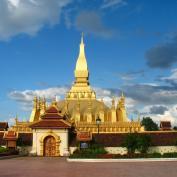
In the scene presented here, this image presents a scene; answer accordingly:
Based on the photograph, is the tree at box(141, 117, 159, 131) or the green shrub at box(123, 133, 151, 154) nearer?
the green shrub at box(123, 133, 151, 154)

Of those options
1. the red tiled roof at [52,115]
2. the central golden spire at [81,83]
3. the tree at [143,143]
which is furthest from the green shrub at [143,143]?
the central golden spire at [81,83]

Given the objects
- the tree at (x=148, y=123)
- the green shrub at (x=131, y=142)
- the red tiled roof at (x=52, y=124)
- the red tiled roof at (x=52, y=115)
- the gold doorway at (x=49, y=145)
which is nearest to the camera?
the green shrub at (x=131, y=142)

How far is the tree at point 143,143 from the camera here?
4512 cm

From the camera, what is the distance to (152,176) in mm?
22438

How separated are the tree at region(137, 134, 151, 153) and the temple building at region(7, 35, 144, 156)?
211 inches

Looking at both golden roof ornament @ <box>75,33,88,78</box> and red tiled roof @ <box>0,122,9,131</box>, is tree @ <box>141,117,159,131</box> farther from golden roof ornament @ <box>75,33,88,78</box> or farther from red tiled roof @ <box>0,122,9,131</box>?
red tiled roof @ <box>0,122,9,131</box>

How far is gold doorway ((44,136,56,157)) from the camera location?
48.6 m

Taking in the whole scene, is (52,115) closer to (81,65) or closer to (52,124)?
(52,124)

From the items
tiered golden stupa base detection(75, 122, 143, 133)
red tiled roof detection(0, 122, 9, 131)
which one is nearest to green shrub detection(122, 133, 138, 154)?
tiered golden stupa base detection(75, 122, 143, 133)

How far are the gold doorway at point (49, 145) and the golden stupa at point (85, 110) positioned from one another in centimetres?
1447

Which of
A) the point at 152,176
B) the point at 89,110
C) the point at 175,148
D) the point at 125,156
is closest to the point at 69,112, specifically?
the point at 89,110

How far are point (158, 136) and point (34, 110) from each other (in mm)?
31139

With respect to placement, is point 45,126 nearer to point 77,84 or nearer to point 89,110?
point 89,110

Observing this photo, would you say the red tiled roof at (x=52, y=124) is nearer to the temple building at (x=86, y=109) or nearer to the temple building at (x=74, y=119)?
the temple building at (x=74, y=119)
